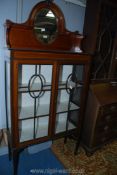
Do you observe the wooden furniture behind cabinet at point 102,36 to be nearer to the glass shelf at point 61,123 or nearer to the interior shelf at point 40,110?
the interior shelf at point 40,110

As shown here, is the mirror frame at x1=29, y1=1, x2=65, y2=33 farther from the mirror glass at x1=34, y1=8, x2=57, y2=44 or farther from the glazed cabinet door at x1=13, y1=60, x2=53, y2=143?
the glazed cabinet door at x1=13, y1=60, x2=53, y2=143

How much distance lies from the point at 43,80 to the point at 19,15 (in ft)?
2.48

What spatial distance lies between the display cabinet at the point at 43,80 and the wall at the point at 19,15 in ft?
0.54

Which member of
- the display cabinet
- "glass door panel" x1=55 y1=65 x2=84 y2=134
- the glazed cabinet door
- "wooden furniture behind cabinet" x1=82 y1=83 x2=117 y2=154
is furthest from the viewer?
"wooden furniture behind cabinet" x1=82 y1=83 x2=117 y2=154

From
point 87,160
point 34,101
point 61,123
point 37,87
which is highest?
point 37,87

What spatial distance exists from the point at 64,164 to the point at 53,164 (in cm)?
14

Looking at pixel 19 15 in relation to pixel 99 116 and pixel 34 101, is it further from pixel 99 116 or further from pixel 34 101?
pixel 99 116

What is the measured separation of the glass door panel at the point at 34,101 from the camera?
166cm

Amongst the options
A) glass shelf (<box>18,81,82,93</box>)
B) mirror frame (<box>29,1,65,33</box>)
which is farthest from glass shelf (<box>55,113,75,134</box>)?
mirror frame (<box>29,1,65,33</box>)

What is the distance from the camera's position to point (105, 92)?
7.02 feet

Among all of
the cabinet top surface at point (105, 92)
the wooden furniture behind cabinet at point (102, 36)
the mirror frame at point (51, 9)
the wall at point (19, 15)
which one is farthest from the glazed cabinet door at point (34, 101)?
the wooden furniture behind cabinet at point (102, 36)

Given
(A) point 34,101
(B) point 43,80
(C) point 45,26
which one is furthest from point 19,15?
(A) point 34,101

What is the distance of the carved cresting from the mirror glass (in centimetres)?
3

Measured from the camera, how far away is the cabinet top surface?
2014 mm
